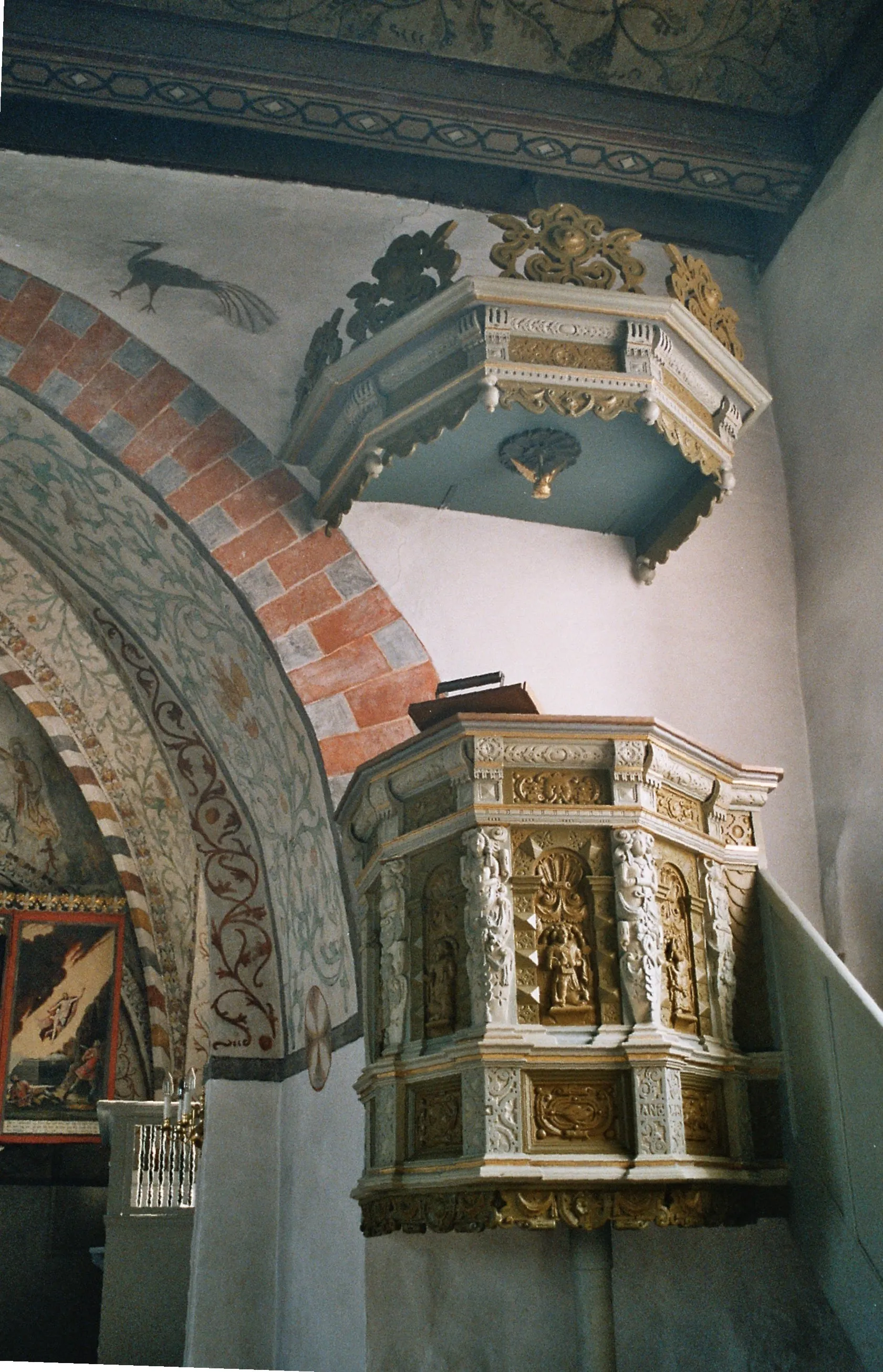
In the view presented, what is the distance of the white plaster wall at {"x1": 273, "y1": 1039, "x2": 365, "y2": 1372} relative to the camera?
14.8 ft

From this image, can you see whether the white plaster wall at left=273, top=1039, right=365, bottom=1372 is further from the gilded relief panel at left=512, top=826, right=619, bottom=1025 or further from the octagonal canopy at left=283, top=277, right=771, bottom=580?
the octagonal canopy at left=283, top=277, right=771, bottom=580

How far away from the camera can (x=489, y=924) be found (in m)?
3.51

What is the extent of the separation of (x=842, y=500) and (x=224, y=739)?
2696 mm

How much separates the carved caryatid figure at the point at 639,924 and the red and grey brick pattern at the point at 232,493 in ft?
5.21

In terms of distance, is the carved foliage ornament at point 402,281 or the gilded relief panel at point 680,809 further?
the carved foliage ornament at point 402,281

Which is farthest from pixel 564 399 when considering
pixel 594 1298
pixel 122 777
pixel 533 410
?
pixel 122 777

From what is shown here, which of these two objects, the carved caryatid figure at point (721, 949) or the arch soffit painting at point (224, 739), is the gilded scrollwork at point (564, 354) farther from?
the carved caryatid figure at point (721, 949)

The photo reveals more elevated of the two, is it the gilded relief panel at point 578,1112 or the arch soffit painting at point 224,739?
the arch soffit painting at point 224,739

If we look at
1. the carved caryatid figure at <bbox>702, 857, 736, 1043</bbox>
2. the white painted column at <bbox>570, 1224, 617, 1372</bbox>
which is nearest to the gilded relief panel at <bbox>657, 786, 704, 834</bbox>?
the carved caryatid figure at <bbox>702, 857, 736, 1043</bbox>

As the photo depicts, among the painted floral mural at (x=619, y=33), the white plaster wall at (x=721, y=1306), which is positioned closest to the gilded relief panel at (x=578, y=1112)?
the white plaster wall at (x=721, y=1306)

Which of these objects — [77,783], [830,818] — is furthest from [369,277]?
[77,783]

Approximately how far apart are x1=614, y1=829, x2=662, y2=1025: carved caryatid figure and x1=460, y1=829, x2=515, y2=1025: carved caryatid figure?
283 mm

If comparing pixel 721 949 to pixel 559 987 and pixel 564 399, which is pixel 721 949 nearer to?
pixel 559 987

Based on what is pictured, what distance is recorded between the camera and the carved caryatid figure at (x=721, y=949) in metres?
3.79
